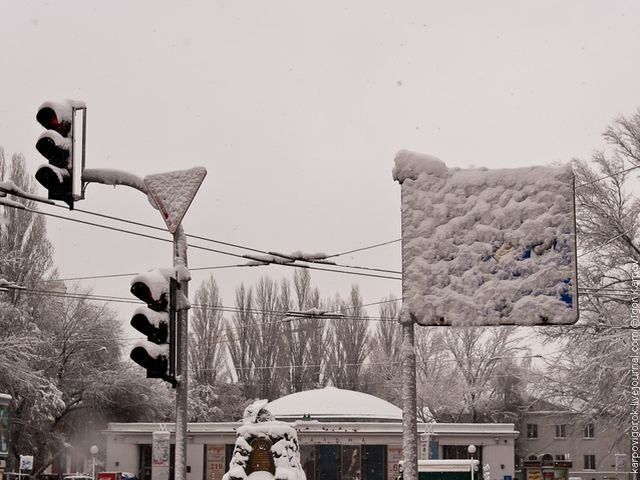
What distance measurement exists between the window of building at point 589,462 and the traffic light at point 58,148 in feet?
196

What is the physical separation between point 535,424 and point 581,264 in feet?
121

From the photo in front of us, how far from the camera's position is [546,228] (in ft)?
24.2

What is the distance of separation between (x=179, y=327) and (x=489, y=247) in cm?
272

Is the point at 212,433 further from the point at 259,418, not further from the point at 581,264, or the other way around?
the point at 259,418

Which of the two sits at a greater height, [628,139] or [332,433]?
[628,139]

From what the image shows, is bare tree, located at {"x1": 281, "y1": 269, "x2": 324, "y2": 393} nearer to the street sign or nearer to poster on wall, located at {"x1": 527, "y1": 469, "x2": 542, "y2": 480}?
poster on wall, located at {"x1": 527, "y1": 469, "x2": 542, "y2": 480}

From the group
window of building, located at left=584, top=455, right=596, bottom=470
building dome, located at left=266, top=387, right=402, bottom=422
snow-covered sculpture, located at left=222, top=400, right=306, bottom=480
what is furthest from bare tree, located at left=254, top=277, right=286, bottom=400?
snow-covered sculpture, located at left=222, top=400, right=306, bottom=480

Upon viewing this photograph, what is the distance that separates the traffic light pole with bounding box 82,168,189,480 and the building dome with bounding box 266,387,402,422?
Result: 41.9 meters

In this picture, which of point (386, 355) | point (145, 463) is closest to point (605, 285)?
point (145, 463)

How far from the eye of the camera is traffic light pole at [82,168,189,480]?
859cm

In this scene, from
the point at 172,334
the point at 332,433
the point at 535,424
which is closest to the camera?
the point at 172,334

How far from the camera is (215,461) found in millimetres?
52156

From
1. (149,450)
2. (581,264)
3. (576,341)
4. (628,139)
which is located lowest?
(149,450)

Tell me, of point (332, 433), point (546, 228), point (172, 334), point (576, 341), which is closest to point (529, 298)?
point (546, 228)
